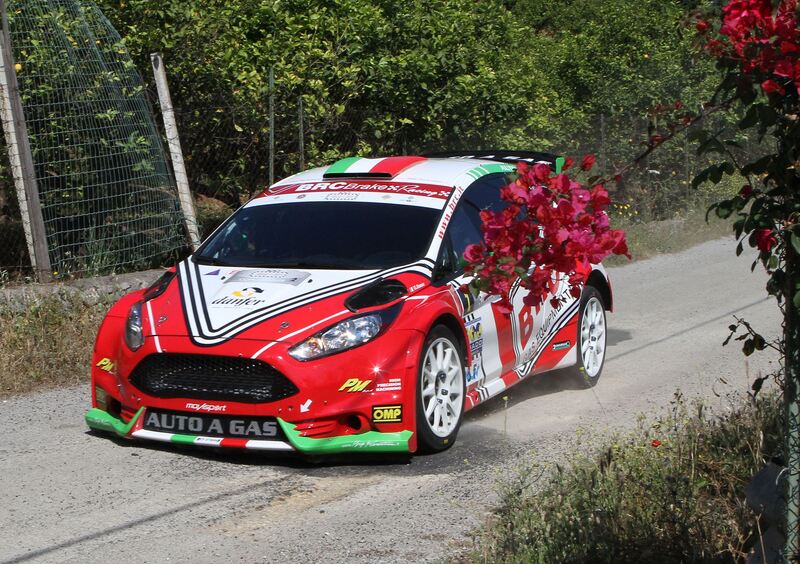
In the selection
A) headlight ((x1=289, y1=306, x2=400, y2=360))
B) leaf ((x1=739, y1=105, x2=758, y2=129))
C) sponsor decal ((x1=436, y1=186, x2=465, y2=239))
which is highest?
leaf ((x1=739, y1=105, x2=758, y2=129))

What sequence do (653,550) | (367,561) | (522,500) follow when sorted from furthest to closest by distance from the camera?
(522,500)
(367,561)
(653,550)

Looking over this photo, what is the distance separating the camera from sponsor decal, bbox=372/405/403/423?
6445 mm

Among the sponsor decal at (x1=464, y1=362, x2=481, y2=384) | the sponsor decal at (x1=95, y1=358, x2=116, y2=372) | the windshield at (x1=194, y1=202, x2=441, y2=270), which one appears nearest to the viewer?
the sponsor decal at (x1=95, y1=358, x2=116, y2=372)

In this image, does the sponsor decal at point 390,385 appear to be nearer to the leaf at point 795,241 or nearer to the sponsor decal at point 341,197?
the sponsor decal at point 341,197

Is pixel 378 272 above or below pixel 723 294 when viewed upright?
above

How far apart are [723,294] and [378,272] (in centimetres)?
683

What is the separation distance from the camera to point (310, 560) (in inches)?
204

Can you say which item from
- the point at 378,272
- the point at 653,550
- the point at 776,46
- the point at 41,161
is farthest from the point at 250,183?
the point at 776,46

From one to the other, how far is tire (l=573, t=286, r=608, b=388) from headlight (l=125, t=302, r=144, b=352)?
340 cm

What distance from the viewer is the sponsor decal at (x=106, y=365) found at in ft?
22.8

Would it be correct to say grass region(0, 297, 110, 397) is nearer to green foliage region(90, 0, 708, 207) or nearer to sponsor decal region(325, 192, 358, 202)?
sponsor decal region(325, 192, 358, 202)

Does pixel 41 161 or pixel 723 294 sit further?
pixel 723 294

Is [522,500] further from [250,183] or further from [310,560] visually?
[250,183]

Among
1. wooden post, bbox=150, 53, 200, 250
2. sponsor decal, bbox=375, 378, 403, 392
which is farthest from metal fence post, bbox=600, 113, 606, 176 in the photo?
sponsor decal, bbox=375, 378, 403, 392
